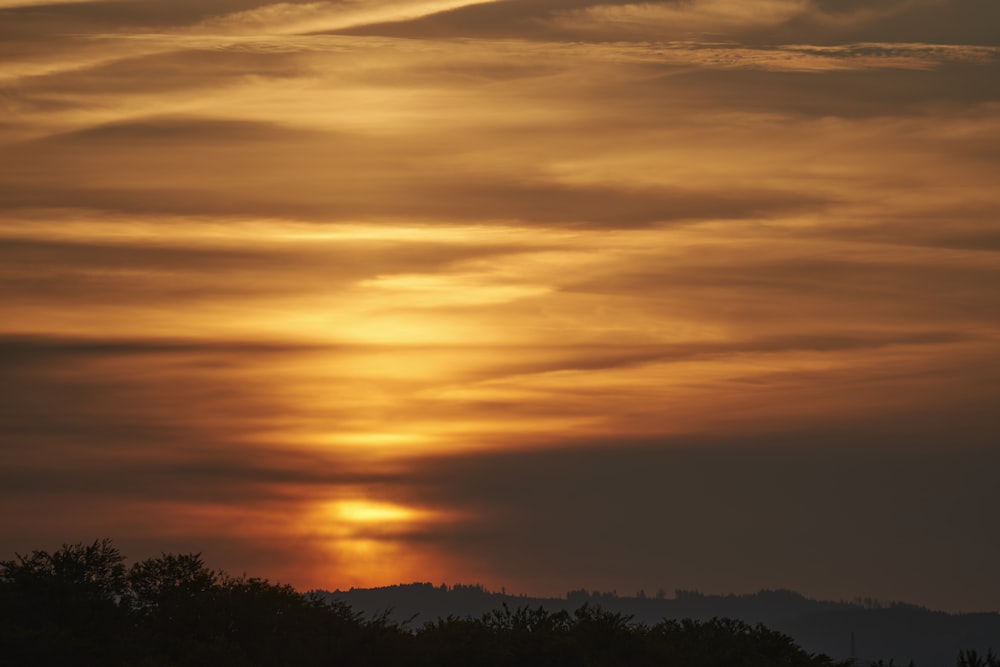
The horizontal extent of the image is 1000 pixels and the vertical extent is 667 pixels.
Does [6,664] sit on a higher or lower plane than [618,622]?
lower

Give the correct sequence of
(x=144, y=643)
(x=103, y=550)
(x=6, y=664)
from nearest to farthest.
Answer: (x=6, y=664), (x=144, y=643), (x=103, y=550)

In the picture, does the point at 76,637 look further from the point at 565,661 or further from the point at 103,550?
the point at 565,661

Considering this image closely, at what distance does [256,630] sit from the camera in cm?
11044

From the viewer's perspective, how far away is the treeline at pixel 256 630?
104m

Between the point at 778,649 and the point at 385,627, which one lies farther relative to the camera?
the point at 778,649

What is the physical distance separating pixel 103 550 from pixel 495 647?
25669 millimetres

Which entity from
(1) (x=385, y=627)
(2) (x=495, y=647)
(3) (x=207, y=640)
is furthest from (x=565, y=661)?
(3) (x=207, y=640)

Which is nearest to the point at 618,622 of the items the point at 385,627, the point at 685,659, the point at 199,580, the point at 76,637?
the point at 685,659

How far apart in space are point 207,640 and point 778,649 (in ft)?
131

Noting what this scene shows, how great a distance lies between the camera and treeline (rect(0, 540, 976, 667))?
340 ft

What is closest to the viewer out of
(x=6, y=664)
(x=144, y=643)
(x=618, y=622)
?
(x=6, y=664)

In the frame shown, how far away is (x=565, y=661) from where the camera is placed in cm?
11381

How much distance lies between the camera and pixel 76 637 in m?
102

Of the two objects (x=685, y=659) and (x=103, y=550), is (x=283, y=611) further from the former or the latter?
(x=685, y=659)
